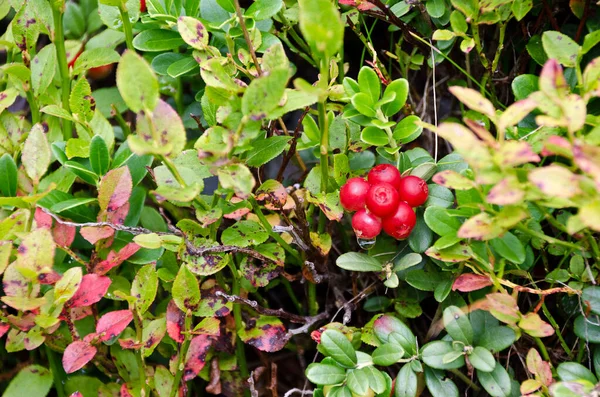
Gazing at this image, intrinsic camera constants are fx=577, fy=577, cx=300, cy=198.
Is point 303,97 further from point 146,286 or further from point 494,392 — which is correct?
point 494,392

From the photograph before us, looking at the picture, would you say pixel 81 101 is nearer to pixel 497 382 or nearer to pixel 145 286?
pixel 145 286

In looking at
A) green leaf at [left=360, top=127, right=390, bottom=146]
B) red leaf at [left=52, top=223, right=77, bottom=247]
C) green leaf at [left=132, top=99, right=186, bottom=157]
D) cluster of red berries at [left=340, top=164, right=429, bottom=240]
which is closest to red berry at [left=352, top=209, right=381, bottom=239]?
cluster of red berries at [left=340, top=164, right=429, bottom=240]

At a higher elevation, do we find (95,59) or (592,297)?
(95,59)

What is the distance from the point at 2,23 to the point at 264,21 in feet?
4.18

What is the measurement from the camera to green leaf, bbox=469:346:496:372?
0.98 meters

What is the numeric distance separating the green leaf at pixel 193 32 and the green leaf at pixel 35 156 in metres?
0.34

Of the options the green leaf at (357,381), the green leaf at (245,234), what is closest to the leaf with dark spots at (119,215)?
the green leaf at (245,234)

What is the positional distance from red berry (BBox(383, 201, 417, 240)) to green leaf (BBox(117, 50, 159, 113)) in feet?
1.55

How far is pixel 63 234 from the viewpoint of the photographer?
3.91 ft

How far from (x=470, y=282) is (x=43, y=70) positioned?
104 cm

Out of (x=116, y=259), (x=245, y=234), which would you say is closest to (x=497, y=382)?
(x=245, y=234)

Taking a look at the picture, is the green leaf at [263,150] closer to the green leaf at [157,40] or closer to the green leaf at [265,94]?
the green leaf at [265,94]

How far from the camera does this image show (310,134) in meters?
1.16

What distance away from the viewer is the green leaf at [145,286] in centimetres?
113
